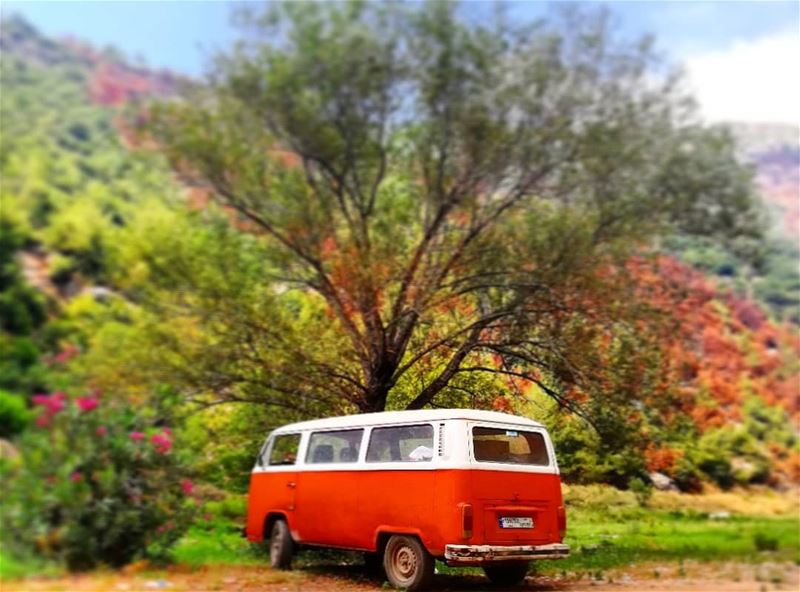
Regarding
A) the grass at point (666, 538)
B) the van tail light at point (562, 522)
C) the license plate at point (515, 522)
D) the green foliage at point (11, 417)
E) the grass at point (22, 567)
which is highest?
the green foliage at point (11, 417)

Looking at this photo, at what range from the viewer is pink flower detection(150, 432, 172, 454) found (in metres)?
8.06

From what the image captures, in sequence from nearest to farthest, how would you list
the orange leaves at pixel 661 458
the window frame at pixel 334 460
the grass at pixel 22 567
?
the grass at pixel 22 567 → the window frame at pixel 334 460 → the orange leaves at pixel 661 458

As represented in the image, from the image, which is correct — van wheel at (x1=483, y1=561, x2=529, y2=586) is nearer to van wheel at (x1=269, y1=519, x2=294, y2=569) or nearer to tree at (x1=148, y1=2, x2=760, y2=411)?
van wheel at (x1=269, y1=519, x2=294, y2=569)

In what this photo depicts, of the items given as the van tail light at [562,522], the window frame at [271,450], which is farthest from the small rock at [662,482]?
the window frame at [271,450]

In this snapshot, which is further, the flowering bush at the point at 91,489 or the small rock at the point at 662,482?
the small rock at the point at 662,482

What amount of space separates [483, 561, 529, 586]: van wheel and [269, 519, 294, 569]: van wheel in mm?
2395

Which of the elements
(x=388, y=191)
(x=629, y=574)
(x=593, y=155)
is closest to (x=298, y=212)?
(x=388, y=191)

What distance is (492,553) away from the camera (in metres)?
6.41

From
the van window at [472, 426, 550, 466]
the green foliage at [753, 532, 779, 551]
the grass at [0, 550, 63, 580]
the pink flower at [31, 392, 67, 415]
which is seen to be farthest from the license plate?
the green foliage at [753, 532, 779, 551]

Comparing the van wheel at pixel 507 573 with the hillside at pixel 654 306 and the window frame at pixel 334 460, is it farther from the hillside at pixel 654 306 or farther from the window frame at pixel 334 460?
the window frame at pixel 334 460

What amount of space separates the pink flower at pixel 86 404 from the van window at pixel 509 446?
3.96 meters

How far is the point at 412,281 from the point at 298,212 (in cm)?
292

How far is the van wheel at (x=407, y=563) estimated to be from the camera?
6.71m

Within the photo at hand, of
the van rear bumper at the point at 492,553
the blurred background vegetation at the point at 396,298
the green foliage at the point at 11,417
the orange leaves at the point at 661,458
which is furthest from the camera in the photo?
the green foliage at the point at 11,417
